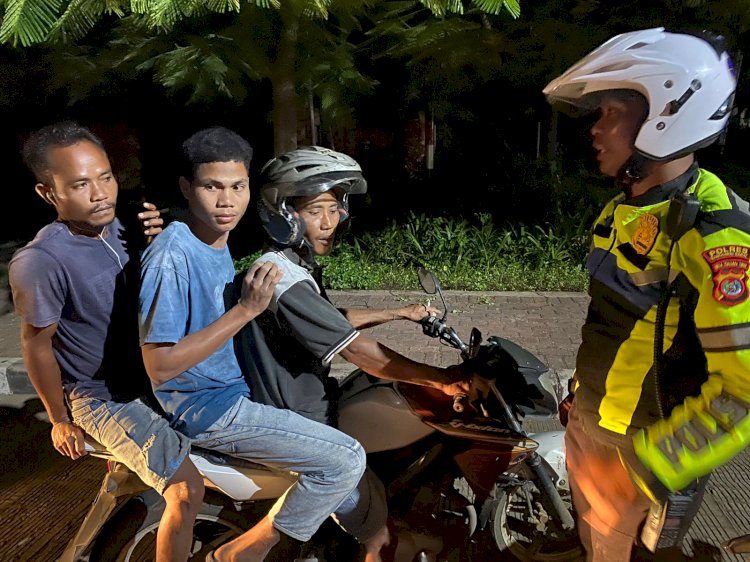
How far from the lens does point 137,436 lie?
6.51ft

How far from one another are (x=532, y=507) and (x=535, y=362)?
90 centimetres

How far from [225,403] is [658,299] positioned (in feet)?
4.51

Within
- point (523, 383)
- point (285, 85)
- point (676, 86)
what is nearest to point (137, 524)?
point (523, 383)

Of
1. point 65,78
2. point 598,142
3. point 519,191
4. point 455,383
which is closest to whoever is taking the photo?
point 598,142

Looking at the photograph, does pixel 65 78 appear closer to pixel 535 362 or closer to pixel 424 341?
pixel 424 341

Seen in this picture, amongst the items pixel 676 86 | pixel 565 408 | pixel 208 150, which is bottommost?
pixel 565 408

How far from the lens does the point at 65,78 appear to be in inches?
249

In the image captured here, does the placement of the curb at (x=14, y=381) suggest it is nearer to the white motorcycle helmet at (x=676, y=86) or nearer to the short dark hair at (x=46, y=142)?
the short dark hair at (x=46, y=142)

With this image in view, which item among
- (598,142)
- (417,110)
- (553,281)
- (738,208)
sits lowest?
(553,281)

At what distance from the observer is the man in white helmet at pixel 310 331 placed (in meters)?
1.90

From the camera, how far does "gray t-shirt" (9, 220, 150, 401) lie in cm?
193

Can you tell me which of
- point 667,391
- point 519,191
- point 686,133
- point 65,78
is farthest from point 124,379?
point 519,191

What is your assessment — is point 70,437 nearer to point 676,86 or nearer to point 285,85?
point 676,86

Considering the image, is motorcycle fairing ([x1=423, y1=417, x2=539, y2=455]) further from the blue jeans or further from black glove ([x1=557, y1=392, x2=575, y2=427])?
the blue jeans
